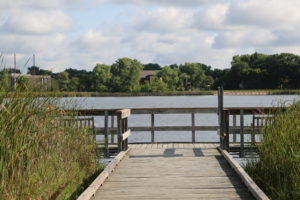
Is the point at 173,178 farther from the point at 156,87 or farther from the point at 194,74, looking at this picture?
the point at 194,74

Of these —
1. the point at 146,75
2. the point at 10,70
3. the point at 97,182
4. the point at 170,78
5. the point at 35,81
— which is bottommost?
the point at 97,182

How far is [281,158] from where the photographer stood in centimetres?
672

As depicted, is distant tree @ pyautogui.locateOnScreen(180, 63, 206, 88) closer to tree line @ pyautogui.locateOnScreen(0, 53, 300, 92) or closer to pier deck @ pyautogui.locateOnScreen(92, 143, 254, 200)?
tree line @ pyautogui.locateOnScreen(0, 53, 300, 92)

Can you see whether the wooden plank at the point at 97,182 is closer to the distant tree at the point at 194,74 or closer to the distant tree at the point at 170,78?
the distant tree at the point at 170,78

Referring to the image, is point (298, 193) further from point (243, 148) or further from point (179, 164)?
point (243, 148)

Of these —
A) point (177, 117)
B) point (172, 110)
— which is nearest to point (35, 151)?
point (172, 110)

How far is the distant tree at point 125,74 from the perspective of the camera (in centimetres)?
9712

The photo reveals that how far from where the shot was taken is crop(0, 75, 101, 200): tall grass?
16.5 feet

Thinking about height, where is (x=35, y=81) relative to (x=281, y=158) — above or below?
above

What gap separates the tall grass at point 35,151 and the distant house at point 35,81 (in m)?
0.15

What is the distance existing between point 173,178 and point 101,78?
88.1 meters

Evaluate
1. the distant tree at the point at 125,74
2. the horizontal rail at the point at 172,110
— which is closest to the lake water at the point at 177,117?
the horizontal rail at the point at 172,110

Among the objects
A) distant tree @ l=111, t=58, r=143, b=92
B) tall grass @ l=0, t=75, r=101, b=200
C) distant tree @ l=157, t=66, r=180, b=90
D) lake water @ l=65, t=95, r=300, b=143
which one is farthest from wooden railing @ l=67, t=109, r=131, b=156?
distant tree @ l=157, t=66, r=180, b=90

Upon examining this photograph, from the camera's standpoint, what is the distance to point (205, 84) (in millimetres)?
114625
